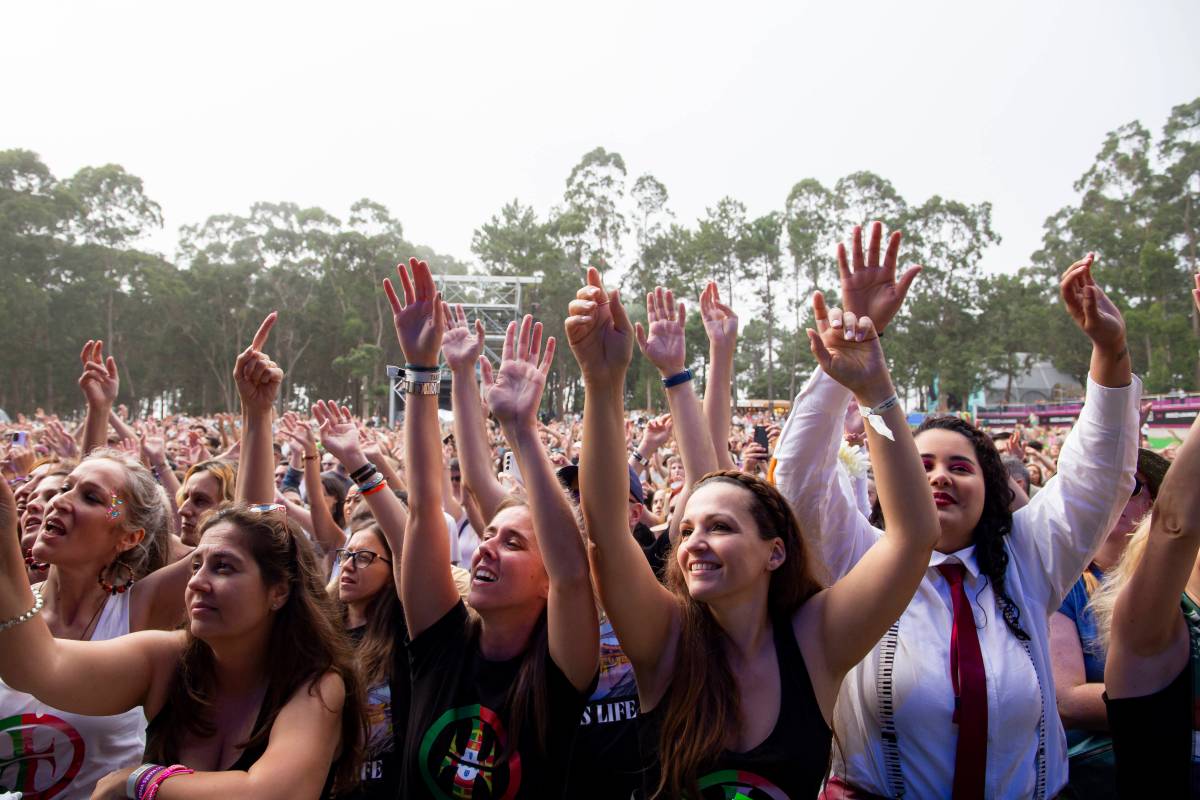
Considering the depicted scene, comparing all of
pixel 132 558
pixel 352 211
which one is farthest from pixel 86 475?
pixel 352 211

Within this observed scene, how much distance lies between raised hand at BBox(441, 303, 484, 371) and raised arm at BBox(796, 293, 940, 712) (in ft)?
4.75

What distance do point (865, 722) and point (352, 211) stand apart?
4506cm

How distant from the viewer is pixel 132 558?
2.71 meters

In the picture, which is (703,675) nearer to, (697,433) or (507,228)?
(697,433)

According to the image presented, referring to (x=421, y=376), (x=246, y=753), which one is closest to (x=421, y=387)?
(x=421, y=376)

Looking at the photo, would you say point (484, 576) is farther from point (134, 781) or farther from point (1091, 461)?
point (1091, 461)

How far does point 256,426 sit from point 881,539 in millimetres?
2289

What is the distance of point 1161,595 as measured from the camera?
2053 millimetres

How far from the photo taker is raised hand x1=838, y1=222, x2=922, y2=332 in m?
2.02

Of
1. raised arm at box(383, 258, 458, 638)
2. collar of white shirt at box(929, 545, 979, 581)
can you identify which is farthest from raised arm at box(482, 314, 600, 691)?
collar of white shirt at box(929, 545, 979, 581)

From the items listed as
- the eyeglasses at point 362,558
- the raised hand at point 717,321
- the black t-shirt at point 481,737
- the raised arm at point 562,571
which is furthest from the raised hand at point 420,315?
the raised hand at point 717,321

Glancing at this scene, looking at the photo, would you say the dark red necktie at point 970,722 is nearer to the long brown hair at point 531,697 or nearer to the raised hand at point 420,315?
the long brown hair at point 531,697

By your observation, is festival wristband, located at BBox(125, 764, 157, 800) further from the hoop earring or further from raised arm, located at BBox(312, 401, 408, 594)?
the hoop earring

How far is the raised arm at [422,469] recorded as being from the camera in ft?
7.59
